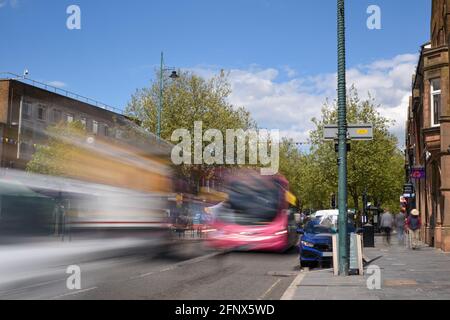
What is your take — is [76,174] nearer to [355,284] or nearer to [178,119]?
[355,284]

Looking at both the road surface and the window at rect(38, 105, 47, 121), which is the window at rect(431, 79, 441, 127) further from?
the window at rect(38, 105, 47, 121)

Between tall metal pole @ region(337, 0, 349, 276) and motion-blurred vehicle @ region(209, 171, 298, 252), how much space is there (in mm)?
6909

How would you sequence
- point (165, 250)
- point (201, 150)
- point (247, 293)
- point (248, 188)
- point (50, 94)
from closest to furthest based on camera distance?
point (247, 293) < point (165, 250) < point (248, 188) < point (201, 150) < point (50, 94)

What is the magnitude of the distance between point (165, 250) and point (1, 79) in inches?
1592

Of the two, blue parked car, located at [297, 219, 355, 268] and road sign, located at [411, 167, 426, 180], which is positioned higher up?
road sign, located at [411, 167, 426, 180]

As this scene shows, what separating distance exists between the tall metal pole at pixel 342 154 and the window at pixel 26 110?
151 ft

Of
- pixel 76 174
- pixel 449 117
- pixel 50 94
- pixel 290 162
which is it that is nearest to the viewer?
pixel 76 174

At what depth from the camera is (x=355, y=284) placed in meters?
11.9

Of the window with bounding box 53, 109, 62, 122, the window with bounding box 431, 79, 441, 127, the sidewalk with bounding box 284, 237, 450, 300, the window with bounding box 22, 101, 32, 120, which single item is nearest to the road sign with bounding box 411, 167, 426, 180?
the window with bounding box 431, 79, 441, 127

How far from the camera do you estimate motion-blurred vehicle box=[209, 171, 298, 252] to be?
20859 mm

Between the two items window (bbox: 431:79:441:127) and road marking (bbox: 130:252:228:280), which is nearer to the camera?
road marking (bbox: 130:252:228:280)

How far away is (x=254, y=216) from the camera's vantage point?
21.0 meters

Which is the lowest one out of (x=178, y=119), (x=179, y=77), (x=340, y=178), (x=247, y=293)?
(x=247, y=293)

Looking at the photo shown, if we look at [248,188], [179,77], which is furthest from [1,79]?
[248,188]
